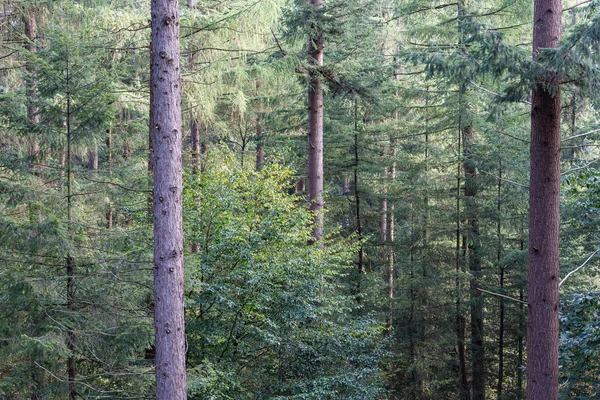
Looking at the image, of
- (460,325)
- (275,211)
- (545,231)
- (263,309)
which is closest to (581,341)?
(545,231)

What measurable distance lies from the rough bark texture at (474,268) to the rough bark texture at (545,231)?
7639 mm

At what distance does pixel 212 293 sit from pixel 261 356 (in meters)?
1.64

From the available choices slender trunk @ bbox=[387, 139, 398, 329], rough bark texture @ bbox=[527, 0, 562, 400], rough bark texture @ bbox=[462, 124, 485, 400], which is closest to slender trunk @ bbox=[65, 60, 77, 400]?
rough bark texture @ bbox=[527, 0, 562, 400]

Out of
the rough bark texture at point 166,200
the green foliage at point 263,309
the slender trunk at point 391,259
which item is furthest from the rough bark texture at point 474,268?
the rough bark texture at point 166,200

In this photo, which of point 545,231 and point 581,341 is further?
point 581,341

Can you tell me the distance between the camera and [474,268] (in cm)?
1305

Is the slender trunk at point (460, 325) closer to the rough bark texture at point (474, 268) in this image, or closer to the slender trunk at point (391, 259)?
the rough bark texture at point (474, 268)

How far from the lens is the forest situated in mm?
5055

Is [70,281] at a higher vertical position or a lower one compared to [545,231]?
lower

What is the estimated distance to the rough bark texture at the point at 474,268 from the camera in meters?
12.7

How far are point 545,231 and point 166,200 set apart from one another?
3.90 m

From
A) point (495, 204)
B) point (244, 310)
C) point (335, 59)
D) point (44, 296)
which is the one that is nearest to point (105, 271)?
point (44, 296)

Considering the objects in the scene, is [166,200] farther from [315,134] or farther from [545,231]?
[315,134]

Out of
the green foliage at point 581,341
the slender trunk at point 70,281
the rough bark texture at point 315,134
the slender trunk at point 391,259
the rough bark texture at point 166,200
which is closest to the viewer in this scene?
the rough bark texture at point 166,200
